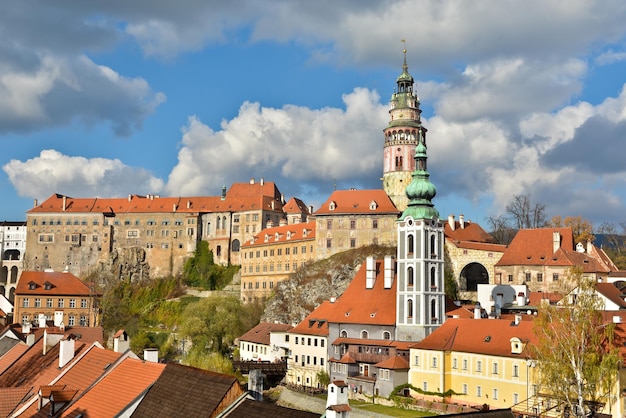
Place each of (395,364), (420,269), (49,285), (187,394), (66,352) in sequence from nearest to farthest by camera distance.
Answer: (187,394)
(66,352)
(395,364)
(420,269)
(49,285)

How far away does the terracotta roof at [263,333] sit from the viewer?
66381 millimetres

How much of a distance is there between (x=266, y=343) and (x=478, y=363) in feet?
84.4

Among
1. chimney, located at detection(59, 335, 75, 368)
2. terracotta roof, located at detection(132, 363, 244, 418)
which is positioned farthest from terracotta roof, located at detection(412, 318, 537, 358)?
terracotta roof, located at detection(132, 363, 244, 418)

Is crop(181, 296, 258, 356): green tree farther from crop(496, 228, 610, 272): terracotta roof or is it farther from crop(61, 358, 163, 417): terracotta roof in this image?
crop(61, 358, 163, 417): terracotta roof

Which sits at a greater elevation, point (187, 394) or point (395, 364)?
point (187, 394)

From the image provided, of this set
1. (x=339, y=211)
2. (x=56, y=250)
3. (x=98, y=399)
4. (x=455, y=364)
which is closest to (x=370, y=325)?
(x=455, y=364)

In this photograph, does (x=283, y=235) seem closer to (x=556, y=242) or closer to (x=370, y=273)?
(x=370, y=273)

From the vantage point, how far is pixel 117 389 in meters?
22.9

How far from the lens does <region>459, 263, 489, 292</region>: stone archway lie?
74.6m

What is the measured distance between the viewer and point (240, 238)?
10212 cm

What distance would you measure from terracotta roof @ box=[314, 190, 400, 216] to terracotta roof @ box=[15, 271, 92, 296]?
25.4 m

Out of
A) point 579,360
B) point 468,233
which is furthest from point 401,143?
point 579,360

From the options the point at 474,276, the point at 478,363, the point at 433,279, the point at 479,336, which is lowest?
the point at 478,363

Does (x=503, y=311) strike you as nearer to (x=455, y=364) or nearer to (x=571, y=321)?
(x=455, y=364)
